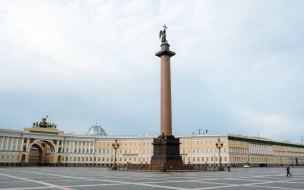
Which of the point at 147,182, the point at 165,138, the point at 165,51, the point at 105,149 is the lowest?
the point at 147,182

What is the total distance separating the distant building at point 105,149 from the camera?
86.4 metres

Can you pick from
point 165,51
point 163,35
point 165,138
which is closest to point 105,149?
point 163,35

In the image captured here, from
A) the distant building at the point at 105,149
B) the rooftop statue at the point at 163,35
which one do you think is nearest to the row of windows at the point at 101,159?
the distant building at the point at 105,149

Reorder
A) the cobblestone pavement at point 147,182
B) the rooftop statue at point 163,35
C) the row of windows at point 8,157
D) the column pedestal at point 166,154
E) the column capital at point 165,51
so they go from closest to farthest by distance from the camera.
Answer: the cobblestone pavement at point 147,182, the column pedestal at point 166,154, the column capital at point 165,51, the rooftop statue at point 163,35, the row of windows at point 8,157

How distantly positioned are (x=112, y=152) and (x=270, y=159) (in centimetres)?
6065

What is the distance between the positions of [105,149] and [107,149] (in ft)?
2.32

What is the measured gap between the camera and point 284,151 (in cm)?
11812

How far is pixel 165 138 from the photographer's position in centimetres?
4134

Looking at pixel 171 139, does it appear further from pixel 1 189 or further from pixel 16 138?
pixel 16 138

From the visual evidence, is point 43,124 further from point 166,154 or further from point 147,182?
point 147,182

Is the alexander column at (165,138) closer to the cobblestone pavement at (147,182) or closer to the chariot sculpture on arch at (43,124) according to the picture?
the cobblestone pavement at (147,182)

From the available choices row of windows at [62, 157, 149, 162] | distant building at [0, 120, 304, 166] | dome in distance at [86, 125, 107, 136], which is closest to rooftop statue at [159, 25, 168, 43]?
distant building at [0, 120, 304, 166]

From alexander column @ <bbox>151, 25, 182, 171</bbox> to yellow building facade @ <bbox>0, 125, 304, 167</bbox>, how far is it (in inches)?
1792

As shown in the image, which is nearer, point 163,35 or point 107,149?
point 163,35
